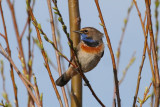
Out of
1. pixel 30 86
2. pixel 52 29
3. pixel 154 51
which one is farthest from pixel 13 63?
pixel 154 51

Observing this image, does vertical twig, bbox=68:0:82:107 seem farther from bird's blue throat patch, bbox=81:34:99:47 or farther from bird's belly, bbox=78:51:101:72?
bird's blue throat patch, bbox=81:34:99:47

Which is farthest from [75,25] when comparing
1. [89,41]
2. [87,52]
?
[89,41]

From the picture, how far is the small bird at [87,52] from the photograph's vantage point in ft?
15.3

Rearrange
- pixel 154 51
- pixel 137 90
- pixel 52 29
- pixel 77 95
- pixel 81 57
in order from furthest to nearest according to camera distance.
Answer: pixel 81 57 < pixel 77 95 < pixel 52 29 < pixel 137 90 < pixel 154 51

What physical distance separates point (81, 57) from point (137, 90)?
6.24ft

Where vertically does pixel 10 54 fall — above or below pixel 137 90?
above

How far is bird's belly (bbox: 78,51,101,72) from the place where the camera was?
4.66 m

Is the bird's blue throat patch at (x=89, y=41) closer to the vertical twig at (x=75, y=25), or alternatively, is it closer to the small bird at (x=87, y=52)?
the small bird at (x=87, y=52)

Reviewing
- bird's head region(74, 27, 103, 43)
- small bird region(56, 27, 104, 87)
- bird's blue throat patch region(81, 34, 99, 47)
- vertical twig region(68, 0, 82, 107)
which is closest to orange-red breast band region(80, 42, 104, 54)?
small bird region(56, 27, 104, 87)

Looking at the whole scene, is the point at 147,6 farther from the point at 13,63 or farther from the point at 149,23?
the point at 13,63

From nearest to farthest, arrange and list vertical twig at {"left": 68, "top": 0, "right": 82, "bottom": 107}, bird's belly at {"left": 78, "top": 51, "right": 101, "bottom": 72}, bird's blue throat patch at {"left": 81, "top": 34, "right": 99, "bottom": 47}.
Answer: vertical twig at {"left": 68, "top": 0, "right": 82, "bottom": 107} < bird's belly at {"left": 78, "top": 51, "right": 101, "bottom": 72} < bird's blue throat patch at {"left": 81, "top": 34, "right": 99, "bottom": 47}

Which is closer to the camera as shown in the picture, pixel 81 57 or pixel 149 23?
pixel 149 23

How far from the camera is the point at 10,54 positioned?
2998 mm

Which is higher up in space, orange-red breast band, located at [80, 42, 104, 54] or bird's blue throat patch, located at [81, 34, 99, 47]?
bird's blue throat patch, located at [81, 34, 99, 47]
